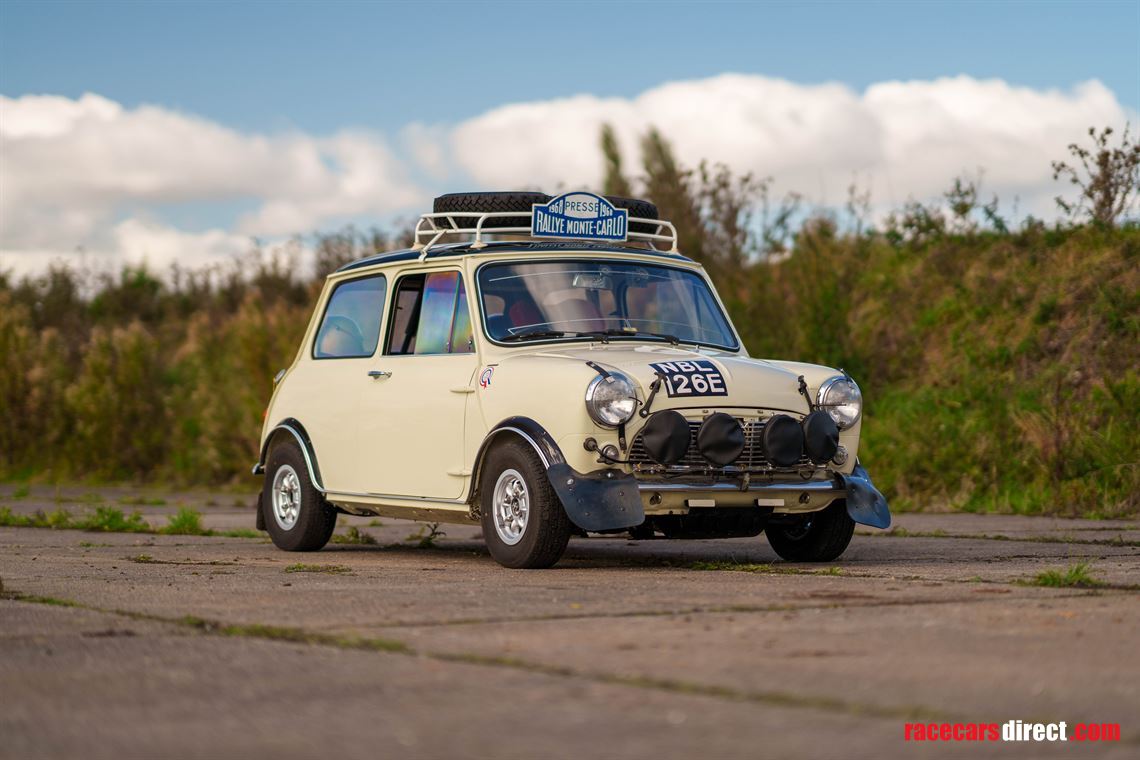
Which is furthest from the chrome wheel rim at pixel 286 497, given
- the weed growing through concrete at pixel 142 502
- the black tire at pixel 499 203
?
the weed growing through concrete at pixel 142 502

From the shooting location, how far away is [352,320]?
36.4 feet

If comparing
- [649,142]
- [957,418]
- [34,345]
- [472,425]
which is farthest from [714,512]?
[34,345]

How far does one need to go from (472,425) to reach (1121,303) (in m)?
8.83

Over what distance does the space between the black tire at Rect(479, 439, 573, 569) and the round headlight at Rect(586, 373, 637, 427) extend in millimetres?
450

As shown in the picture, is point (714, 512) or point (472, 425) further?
point (472, 425)

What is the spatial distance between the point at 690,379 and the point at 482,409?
1.31 meters

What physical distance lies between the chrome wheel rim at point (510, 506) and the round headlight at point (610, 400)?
634 mm

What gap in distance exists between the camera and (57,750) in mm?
3926

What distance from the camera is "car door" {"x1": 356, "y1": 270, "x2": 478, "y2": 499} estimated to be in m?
9.69

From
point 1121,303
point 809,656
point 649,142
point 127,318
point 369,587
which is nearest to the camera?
point 809,656

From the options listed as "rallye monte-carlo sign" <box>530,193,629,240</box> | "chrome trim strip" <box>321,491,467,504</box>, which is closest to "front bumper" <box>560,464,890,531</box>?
"chrome trim strip" <box>321,491,467,504</box>

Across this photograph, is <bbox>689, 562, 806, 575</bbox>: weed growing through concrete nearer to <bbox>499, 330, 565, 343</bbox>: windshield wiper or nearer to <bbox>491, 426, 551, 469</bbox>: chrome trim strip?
<bbox>491, 426, 551, 469</bbox>: chrome trim strip

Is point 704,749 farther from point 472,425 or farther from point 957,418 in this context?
point 957,418

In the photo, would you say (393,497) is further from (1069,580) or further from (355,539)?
(1069,580)
